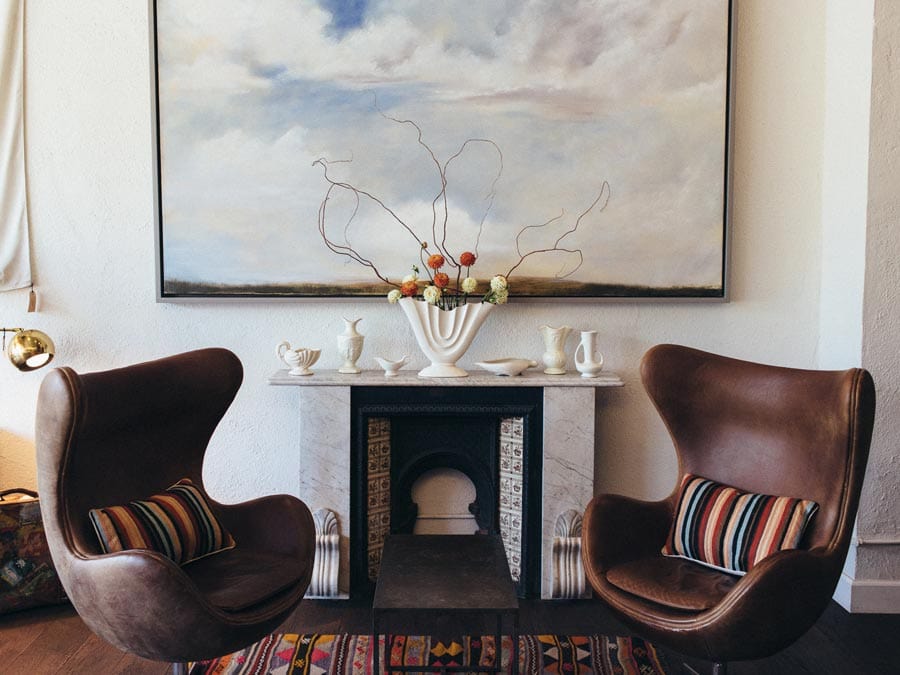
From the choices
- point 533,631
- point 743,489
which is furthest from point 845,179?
point 533,631

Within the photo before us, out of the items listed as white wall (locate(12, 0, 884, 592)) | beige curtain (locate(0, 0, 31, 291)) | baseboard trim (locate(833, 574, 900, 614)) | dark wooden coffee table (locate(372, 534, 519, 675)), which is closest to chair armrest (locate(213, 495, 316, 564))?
dark wooden coffee table (locate(372, 534, 519, 675))

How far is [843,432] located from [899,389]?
3.05 feet

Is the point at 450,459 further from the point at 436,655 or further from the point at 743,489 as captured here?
the point at 743,489

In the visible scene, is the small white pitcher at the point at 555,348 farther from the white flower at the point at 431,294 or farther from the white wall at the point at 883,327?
the white wall at the point at 883,327

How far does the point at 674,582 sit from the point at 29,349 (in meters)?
2.62

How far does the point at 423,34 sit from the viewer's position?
3.01 m

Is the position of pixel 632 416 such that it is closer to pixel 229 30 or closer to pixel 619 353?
pixel 619 353

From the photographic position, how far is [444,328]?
2902 mm

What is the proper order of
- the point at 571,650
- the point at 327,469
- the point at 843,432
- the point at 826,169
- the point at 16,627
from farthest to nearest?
the point at 826,169 → the point at 327,469 → the point at 16,627 → the point at 571,650 → the point at 843,432

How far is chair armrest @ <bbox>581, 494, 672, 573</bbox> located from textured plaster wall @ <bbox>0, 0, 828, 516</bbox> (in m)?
0.70

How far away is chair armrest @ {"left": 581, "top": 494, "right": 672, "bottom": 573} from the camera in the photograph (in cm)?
234

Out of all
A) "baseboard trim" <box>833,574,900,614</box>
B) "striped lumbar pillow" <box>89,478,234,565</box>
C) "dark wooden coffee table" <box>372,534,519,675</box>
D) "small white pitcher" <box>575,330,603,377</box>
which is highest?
"small white pitcher" <box>575,330,603,377</box>

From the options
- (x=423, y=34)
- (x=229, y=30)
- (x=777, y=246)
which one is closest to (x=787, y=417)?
(x=777, y=246)

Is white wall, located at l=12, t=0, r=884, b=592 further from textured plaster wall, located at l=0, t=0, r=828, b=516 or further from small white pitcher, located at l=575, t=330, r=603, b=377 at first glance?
small white pitcher, located at l=575, t=330, r=603, b=377
